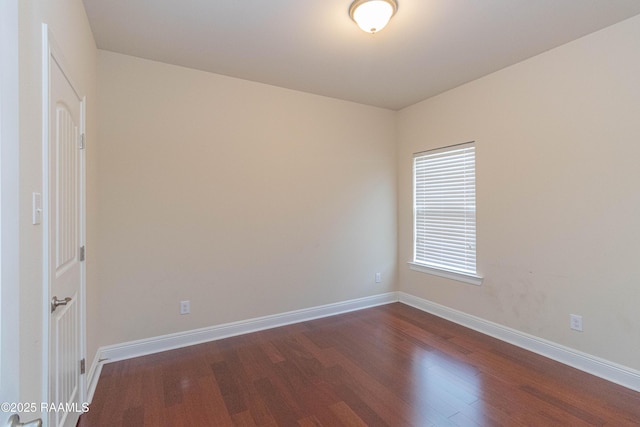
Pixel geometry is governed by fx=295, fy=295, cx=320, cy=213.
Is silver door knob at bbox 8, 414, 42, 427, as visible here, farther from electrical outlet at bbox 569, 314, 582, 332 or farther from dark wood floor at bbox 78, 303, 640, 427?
electrical outlet at bbox 569, 314, 582, 332

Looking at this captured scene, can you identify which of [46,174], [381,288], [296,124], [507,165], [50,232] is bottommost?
[381,288]

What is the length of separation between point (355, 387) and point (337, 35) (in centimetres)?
275

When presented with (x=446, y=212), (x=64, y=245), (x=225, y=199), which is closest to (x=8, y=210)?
(x=64, y=245)

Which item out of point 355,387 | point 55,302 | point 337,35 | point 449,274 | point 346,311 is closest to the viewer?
point 55,302

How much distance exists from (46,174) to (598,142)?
3581 millimetres

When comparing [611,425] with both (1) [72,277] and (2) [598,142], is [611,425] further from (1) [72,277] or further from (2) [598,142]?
(1) [72,277]

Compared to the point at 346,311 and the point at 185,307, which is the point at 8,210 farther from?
the point at 346,311

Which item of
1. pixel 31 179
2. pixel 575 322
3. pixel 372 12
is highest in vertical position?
pixel 372 12

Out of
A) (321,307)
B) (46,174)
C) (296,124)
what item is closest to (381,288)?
(321,307)

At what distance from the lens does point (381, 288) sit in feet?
13.5

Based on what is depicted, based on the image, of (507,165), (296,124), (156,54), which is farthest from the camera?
(296,124)

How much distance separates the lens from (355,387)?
2207 mm

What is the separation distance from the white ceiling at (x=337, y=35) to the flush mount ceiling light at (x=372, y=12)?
119mm

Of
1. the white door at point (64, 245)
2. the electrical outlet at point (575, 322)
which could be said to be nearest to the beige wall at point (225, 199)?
the white door at point (64, 245)
